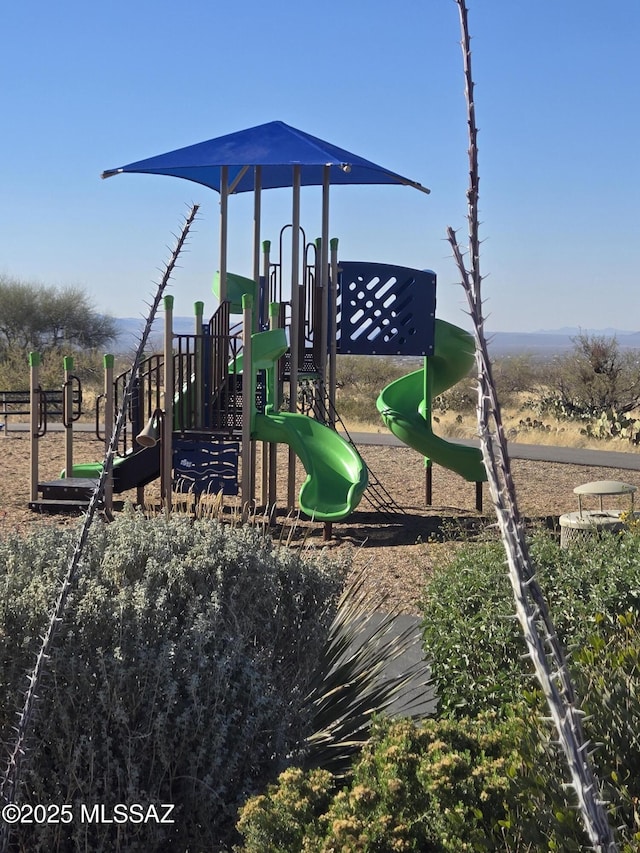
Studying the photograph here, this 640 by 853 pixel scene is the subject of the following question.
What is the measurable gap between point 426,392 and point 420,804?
11.2 metres

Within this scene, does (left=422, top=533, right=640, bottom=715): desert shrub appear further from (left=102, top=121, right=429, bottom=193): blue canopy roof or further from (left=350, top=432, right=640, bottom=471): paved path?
(left=350, top=432, right=640, bottom=471): paved path

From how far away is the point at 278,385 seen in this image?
12.4 metres

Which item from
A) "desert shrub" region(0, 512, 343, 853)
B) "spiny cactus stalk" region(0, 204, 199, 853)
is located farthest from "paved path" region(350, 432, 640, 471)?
"spiny cactus stalk" region(0, 204, 199, 853)

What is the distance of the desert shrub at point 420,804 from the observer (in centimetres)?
262

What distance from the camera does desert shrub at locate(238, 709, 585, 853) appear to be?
262cm

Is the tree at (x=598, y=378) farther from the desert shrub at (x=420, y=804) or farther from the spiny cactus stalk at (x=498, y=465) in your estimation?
the spiny cactus stalk at (x=498, y=465)

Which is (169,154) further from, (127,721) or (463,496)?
(127,721)

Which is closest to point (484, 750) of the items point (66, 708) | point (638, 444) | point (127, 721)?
point (127, 721)

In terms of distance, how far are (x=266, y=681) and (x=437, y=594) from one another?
128cm

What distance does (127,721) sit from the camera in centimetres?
316

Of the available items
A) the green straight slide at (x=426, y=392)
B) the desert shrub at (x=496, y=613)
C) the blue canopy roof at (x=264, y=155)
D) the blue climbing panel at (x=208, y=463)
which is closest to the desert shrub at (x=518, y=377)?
the green straight slide at (x=426, y=392)

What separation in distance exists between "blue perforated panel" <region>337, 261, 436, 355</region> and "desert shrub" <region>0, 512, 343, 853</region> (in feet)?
31.6

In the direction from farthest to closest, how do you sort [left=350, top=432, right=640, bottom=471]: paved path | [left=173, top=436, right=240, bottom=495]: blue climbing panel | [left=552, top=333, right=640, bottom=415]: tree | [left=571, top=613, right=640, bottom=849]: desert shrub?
[left=552, top=333, right=640, bottom=415]: tree, [left=350, top=432, right=640, bottom=471]: paved path, [left=173, top=436, right=240, bottom=495]: blue climbing panel, [left=571, top=613, right=640, bottom=849]: desert shrub

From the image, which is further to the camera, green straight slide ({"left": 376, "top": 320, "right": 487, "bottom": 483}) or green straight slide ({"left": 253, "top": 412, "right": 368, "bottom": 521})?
green straight slide ({"left": 376, "top": 320, "right": 487, "bottom": 483})
